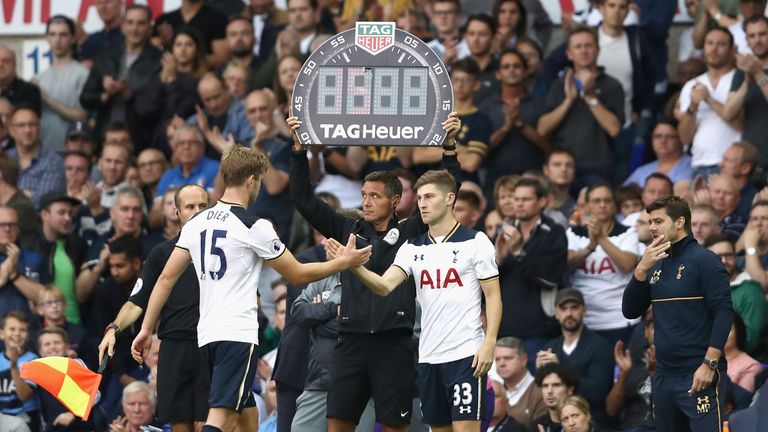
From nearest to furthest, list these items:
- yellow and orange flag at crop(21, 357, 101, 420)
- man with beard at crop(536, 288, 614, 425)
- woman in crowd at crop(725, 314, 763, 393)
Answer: yellow and orange flag at crop(21, 357, 101, 420) → woman in crowd at crop(725, 314, 763, 393) → man with beard at crop(536, 288, 614, 425)

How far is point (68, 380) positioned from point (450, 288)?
298cm

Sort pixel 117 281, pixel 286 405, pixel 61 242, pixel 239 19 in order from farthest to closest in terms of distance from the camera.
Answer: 1. pixel 239 19
2. pixel 61 242
3. pixel 117 281
4. pixel 286 405

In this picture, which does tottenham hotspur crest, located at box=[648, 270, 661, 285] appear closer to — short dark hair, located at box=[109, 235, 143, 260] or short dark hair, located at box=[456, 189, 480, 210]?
short dark hair, located at box=[456, 189, 480, 210]

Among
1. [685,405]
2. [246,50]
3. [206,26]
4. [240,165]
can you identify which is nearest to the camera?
[240,165]

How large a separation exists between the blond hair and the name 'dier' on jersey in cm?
135

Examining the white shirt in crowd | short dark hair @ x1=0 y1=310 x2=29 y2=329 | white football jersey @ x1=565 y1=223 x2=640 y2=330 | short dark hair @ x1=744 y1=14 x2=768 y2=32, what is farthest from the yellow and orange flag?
short dark hair @ x1=744 y1=14 x2=768 y2=32

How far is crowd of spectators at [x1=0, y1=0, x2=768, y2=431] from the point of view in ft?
47.9

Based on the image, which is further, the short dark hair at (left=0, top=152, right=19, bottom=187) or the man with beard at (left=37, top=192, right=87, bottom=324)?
the short dark hair at (left=0, top=152, right=19, bottom=187)

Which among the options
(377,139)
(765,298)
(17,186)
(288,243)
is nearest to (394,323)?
(377,139)

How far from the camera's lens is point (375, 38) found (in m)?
12.5

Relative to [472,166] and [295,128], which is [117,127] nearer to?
[472,166]

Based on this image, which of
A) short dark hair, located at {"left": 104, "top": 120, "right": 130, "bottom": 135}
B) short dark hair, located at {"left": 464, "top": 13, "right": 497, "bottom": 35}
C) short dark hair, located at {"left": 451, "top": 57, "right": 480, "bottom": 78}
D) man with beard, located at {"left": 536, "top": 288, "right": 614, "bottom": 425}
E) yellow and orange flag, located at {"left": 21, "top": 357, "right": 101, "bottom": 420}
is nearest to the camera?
yellow and orange flag, located at {"left": 21, "top": 357, "right": 101, "bottom": 420}

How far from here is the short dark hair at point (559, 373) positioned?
14.0 meters

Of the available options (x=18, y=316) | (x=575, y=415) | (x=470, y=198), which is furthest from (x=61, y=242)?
(x=575, y=415)
